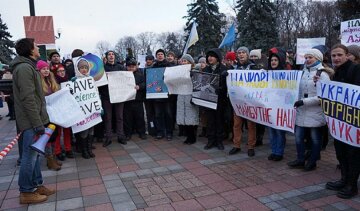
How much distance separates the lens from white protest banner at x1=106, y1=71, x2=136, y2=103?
7.37 metres

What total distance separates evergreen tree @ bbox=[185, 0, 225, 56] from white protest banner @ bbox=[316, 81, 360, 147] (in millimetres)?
34600

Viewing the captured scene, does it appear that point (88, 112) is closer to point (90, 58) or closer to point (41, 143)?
point (90, 58)

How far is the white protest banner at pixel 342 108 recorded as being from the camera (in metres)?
4.18

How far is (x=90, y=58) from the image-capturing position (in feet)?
23.2

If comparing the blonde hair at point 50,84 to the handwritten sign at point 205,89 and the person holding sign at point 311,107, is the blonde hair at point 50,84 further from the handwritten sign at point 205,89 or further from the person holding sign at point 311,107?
the person holding sign at point 311,107

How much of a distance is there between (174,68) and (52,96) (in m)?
2.75

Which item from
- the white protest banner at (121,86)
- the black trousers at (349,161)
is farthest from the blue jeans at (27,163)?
the black trousers at (349,161)

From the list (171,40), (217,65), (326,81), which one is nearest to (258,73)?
(217,65)

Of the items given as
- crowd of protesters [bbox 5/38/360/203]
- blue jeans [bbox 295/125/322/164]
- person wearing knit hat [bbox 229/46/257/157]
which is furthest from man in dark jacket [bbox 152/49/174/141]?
blue jeans [bbox 295/125/322/164]

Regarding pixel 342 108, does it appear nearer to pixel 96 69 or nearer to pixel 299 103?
pixel 299 103

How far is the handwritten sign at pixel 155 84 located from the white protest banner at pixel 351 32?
4.49 meters

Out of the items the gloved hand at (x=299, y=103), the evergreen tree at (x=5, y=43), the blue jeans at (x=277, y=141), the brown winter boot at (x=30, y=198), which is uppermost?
the evergreen tree at (x=5, y=43)

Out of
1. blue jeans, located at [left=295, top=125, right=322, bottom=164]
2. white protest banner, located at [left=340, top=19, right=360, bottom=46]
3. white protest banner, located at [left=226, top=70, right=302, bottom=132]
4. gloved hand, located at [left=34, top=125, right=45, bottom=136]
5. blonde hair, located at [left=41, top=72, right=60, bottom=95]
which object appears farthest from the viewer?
white protest banner, located at [left=340, top=19, right=360, bottom=46]

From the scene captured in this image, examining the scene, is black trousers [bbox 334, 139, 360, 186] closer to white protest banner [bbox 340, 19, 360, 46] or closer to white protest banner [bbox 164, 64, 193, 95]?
white protest banner [bbox 164, 64, 193, 95]
